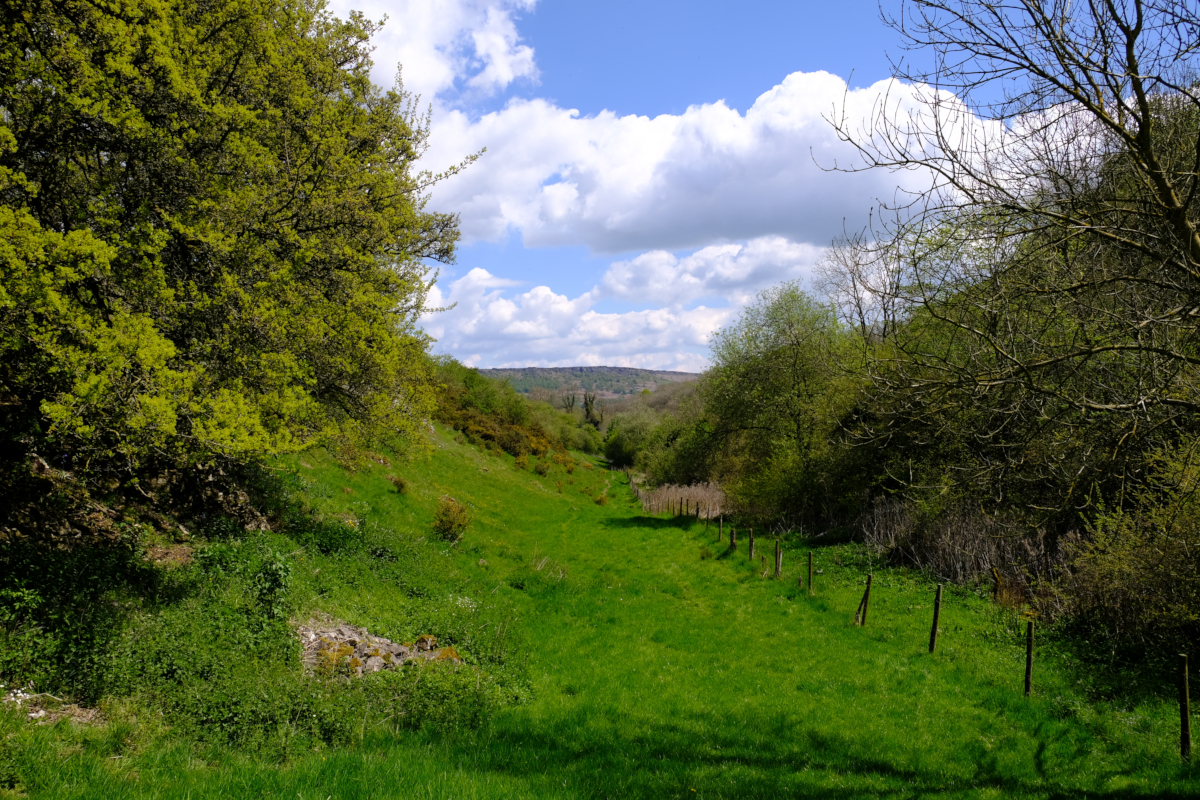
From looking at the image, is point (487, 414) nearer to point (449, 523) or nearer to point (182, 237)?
point (449, 523)

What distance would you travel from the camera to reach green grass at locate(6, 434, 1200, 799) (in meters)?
5.34

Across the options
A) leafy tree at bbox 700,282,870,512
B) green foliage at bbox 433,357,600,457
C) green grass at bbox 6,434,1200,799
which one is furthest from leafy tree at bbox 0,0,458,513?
green foliage at bbox 433,357,600,457

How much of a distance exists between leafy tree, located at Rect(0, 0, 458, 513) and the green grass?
3411mm

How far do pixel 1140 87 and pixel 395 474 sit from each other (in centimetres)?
2251

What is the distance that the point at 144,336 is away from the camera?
21.7 feet

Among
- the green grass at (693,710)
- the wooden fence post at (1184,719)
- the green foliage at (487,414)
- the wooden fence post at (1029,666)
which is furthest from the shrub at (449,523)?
the green foliage at (487,414)

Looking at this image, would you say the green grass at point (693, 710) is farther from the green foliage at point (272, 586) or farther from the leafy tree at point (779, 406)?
the leafy tree at point (779, 406)

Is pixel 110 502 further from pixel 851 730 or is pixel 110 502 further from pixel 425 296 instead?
pixel 851 730

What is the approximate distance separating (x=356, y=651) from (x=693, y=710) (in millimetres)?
5401

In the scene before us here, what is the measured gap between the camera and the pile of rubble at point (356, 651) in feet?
26.2

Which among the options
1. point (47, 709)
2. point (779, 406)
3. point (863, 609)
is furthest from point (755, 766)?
point (779, 406)

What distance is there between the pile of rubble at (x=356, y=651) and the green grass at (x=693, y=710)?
0.61 metres

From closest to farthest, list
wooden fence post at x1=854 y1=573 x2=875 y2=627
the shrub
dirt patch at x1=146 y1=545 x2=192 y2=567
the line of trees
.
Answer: the line of trees
dirt patch at x1=146 y1=545 x2=192 y2=567
wooden fence post at x1=854 y1=573 x2=875 y2=627
the shrub

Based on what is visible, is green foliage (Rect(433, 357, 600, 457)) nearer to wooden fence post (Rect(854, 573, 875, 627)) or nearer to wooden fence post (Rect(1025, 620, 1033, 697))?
wooden fence post (Rect(854, 573, 875, 627))
